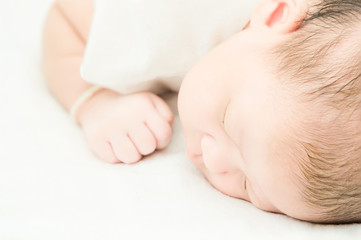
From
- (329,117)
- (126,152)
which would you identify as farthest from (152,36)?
(329,117)

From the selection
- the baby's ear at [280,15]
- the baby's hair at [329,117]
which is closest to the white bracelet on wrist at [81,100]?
the baby's ear at [280,15]

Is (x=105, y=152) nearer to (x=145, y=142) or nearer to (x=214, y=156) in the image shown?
(x=145, y=142)

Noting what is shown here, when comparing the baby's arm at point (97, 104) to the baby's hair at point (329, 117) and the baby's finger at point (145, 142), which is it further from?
the baby's hair at point (329, 117)

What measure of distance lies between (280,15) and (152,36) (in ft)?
1.03

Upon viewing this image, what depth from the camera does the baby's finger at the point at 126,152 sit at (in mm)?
1095

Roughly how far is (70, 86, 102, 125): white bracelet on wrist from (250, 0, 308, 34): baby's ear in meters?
0.48

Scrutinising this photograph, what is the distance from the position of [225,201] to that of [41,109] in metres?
0.57

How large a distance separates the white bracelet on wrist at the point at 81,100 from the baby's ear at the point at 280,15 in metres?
0.48

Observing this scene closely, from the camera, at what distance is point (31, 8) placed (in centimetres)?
161

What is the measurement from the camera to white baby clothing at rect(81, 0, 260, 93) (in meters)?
1.14

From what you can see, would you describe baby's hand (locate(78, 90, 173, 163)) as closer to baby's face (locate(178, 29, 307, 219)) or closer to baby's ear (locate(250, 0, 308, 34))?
baby's face (locate(178, 29, 307, 219))

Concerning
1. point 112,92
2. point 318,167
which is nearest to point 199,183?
point 318,167

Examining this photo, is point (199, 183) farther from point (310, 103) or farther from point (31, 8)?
point (31, 8)

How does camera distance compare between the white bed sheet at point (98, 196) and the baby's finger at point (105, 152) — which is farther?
the baby's finger at point (105, 152)
